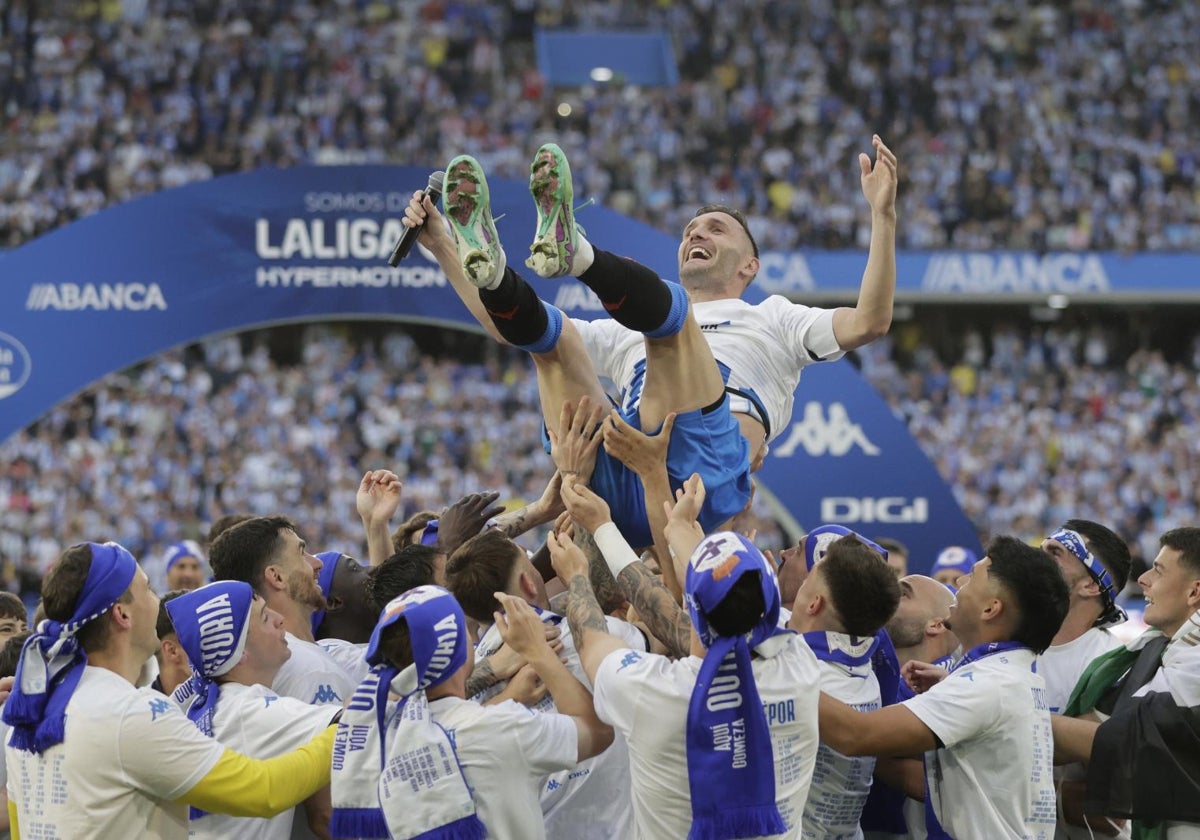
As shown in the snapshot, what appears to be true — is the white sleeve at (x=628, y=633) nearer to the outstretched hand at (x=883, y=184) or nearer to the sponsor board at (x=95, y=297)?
the outstretched hand at (x=883, y=184)

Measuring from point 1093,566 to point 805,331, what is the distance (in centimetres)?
148

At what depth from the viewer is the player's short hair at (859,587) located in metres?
4.30

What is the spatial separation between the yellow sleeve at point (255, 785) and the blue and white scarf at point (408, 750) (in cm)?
15

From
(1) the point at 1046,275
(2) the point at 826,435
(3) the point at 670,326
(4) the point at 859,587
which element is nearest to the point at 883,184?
(3) the point at 670,326

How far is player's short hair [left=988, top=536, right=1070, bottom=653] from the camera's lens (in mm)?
4531

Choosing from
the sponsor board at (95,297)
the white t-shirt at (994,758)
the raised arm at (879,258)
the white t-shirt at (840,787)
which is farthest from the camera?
the sponsor board at (95,297)

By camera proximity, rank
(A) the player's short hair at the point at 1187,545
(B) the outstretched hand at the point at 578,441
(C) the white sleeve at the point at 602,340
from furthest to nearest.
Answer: (C) the white sleeve at the point at 602,340
(B) the outstretched hand at the point at 578,441
(A) the player's short hair at the point at 1187,545

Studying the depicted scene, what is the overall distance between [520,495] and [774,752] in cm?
1576

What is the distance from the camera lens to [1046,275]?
23703 mm

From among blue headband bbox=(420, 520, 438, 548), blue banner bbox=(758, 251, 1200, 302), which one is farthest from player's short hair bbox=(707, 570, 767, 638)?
blue banner bbox=(758, 251, 1200, 302)

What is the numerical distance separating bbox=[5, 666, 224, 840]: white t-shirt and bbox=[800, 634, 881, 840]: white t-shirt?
1773 mm

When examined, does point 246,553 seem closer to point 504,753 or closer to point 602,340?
point 504,753

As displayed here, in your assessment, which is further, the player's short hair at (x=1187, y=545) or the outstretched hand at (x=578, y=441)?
the outstretched hand at (x=578, y=441)

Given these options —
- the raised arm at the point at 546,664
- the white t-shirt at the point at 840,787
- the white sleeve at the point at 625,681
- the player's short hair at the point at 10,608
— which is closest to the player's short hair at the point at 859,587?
the white t-shirt at the point at 840,787
